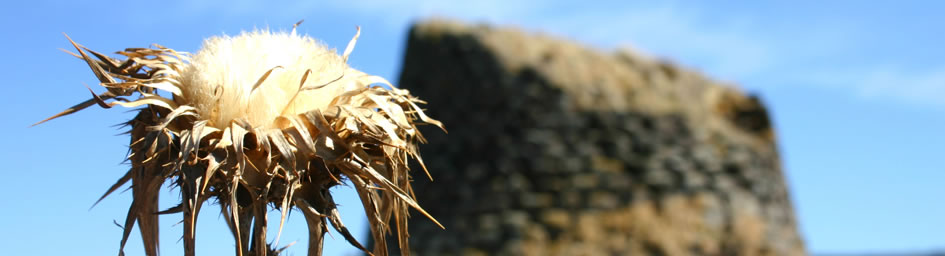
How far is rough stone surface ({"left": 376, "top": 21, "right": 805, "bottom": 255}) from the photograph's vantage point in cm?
927

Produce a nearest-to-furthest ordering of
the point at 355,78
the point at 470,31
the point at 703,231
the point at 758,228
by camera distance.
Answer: the point at 355,78
the point at 703,231
the point at 758,228
the point at 470,31

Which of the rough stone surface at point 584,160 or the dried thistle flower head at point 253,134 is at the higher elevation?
A: the rough stone surface at point 584,160

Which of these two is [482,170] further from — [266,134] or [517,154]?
[266,134]

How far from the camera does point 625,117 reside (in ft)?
32.1

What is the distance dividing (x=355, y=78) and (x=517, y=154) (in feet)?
27.7

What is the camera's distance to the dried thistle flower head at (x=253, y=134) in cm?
107

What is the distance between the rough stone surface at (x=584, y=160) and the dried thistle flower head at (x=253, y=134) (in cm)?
772

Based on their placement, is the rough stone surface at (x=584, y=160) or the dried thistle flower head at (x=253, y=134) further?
the rough stone surface at (x=584, y=160)

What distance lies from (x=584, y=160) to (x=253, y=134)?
856 centimetres

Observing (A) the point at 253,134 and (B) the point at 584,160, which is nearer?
(A) the point at 253,134

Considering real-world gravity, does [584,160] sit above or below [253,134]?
above

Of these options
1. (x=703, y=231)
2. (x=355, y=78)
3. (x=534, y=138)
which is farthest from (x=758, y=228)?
(x=355, y=78)

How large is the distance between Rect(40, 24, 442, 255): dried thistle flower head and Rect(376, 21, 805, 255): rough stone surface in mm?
7719

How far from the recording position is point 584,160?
31.2 feet
